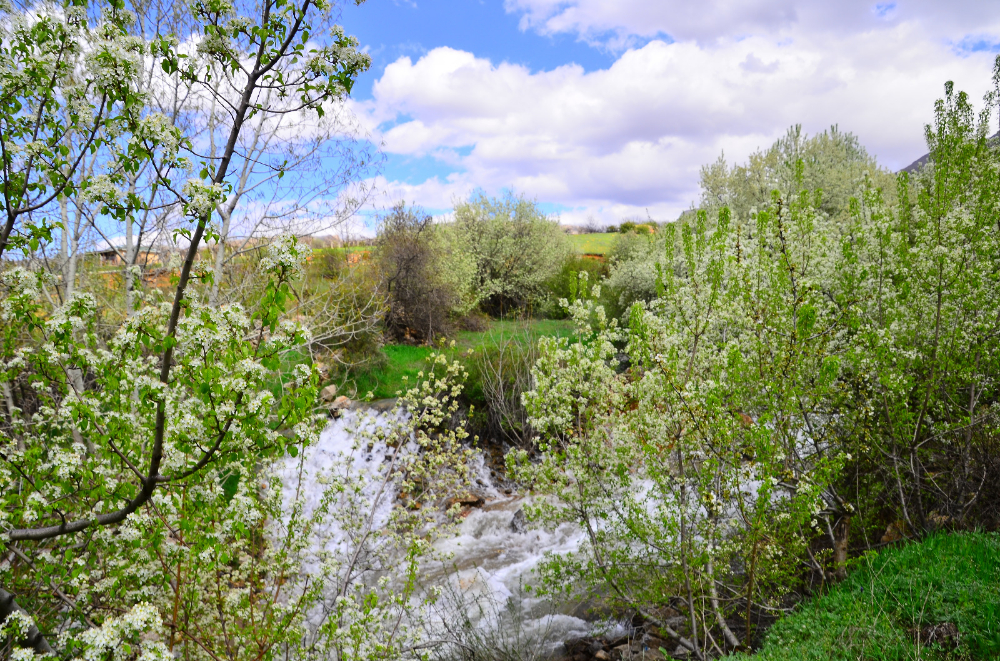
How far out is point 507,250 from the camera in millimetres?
25641

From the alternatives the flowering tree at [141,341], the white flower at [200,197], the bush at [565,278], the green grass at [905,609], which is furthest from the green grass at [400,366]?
the white flower at [200,197]

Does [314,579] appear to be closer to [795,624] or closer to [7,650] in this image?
[7,650]


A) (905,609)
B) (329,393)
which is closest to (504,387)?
(329,393)

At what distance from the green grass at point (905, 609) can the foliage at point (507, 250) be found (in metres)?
20.0

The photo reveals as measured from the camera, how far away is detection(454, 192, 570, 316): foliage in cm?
2522

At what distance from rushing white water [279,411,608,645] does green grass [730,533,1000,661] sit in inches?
91.3

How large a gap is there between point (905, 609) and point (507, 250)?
22.7 meters

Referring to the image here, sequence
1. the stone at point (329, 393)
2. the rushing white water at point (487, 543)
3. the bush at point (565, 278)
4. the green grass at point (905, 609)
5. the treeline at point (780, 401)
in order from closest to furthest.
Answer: the green grass at point (905, 609)
the treeline at point (780, 401)
the rushing white water at point (487, 543)
the stone at point (329, 393)
the bush at point (565, 278)

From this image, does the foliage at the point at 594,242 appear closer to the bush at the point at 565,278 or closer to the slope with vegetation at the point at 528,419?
the bush at the point at 565,278

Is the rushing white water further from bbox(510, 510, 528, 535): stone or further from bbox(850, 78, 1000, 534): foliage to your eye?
bbox(850, 78, 1000, 534): foliage

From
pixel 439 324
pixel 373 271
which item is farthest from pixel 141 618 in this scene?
pixel 439 324

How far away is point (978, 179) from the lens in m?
5.45

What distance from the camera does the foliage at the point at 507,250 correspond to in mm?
25219

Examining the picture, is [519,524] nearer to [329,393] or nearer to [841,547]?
[841,547]
